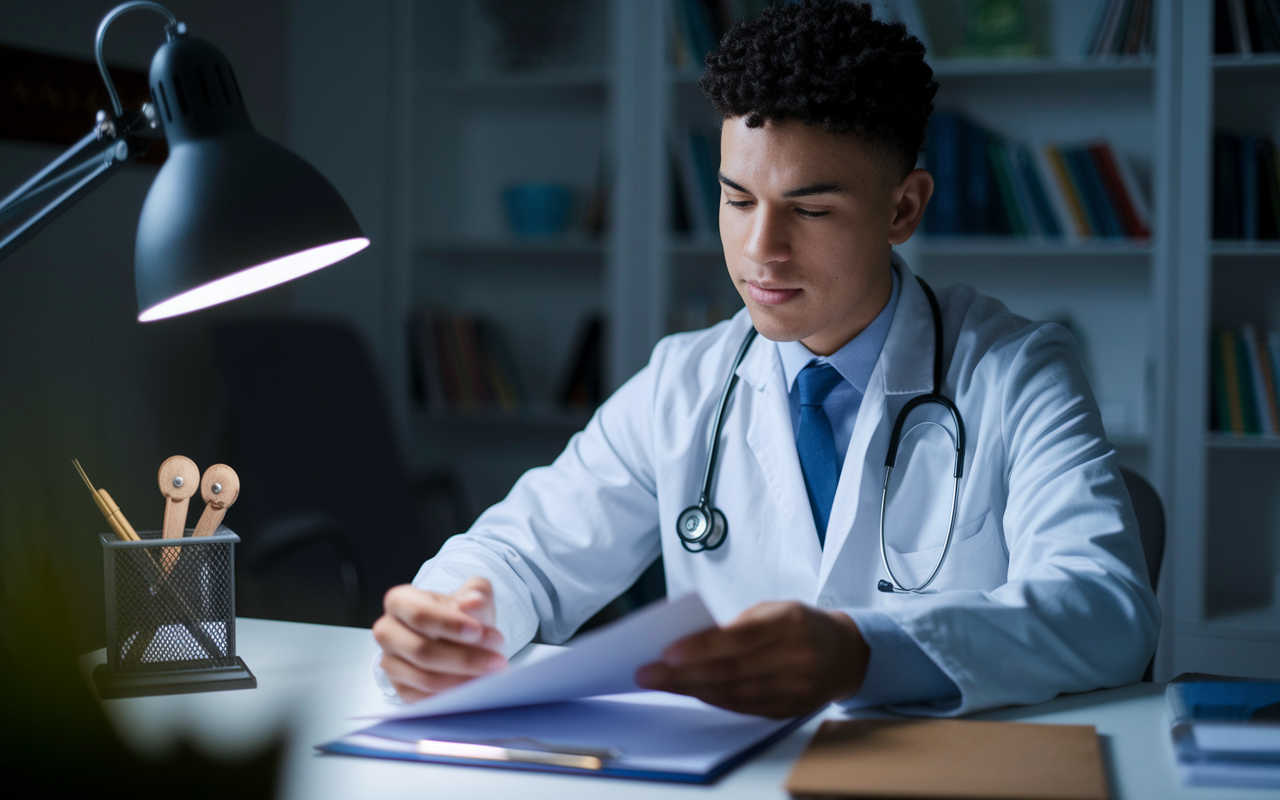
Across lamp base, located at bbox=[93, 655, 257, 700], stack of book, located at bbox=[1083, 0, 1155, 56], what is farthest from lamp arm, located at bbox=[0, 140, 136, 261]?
stack of book, located at bbox=[1083, 0, 1155, 56]

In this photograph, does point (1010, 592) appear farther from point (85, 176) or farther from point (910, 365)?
point (85, 176)

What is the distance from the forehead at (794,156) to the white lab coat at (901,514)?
0.25 meters

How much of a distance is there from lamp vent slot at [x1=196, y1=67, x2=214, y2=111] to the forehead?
555mm

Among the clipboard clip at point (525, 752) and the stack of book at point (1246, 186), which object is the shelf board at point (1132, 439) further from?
the clipboard clip at point (525, 752)

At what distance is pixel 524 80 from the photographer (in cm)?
314

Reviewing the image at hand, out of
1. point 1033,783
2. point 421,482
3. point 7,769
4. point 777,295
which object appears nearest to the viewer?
point 7,769

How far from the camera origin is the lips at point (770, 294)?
1.17 metres

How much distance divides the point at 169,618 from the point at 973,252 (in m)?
2.35

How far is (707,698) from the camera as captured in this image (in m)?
0.77

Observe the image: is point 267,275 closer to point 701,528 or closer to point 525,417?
point 701,528

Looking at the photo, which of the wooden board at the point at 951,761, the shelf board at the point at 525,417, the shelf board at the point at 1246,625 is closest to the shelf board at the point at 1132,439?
the shelf board at the point at 1246,625

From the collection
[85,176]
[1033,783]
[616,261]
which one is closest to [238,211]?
[85,176]

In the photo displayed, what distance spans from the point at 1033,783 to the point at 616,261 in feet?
8.25

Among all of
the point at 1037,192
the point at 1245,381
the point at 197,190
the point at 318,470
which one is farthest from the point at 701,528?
the point at 1245,381
